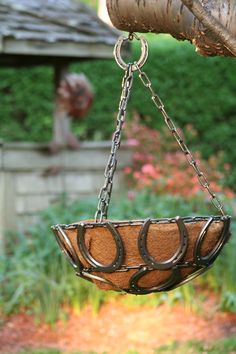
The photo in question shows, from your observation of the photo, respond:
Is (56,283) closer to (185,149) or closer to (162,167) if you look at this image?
(162,167)

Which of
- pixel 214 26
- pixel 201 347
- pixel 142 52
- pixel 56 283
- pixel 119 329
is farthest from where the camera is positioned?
pixel 56 283

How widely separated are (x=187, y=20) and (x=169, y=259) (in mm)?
690

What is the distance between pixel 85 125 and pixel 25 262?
533cm

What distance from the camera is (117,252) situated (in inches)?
87.0

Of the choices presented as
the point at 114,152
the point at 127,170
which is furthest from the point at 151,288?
the point at 127,170

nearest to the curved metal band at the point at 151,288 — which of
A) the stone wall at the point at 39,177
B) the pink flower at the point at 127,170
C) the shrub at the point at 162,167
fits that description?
the shrub at the point at 162,167

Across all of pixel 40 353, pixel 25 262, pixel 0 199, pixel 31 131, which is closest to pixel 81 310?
pixel 25 262

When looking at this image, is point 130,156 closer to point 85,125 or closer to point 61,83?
point 61,83

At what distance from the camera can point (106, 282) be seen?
89.9 inches

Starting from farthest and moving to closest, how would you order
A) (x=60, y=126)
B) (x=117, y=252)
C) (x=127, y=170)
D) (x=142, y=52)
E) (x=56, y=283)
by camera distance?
1. (x=127, y=170)
2. (x=60, y=126)
3. (x=56, y=283)
4. (x=142, y=52)
5. (x=117, y=252)

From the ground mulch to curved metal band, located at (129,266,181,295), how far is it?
11.1 feet

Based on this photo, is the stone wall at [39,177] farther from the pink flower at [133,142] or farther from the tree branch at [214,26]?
the tree branch at [214,26]

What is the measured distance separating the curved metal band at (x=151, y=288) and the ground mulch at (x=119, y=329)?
337cm

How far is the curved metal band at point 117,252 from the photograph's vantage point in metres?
2.19
